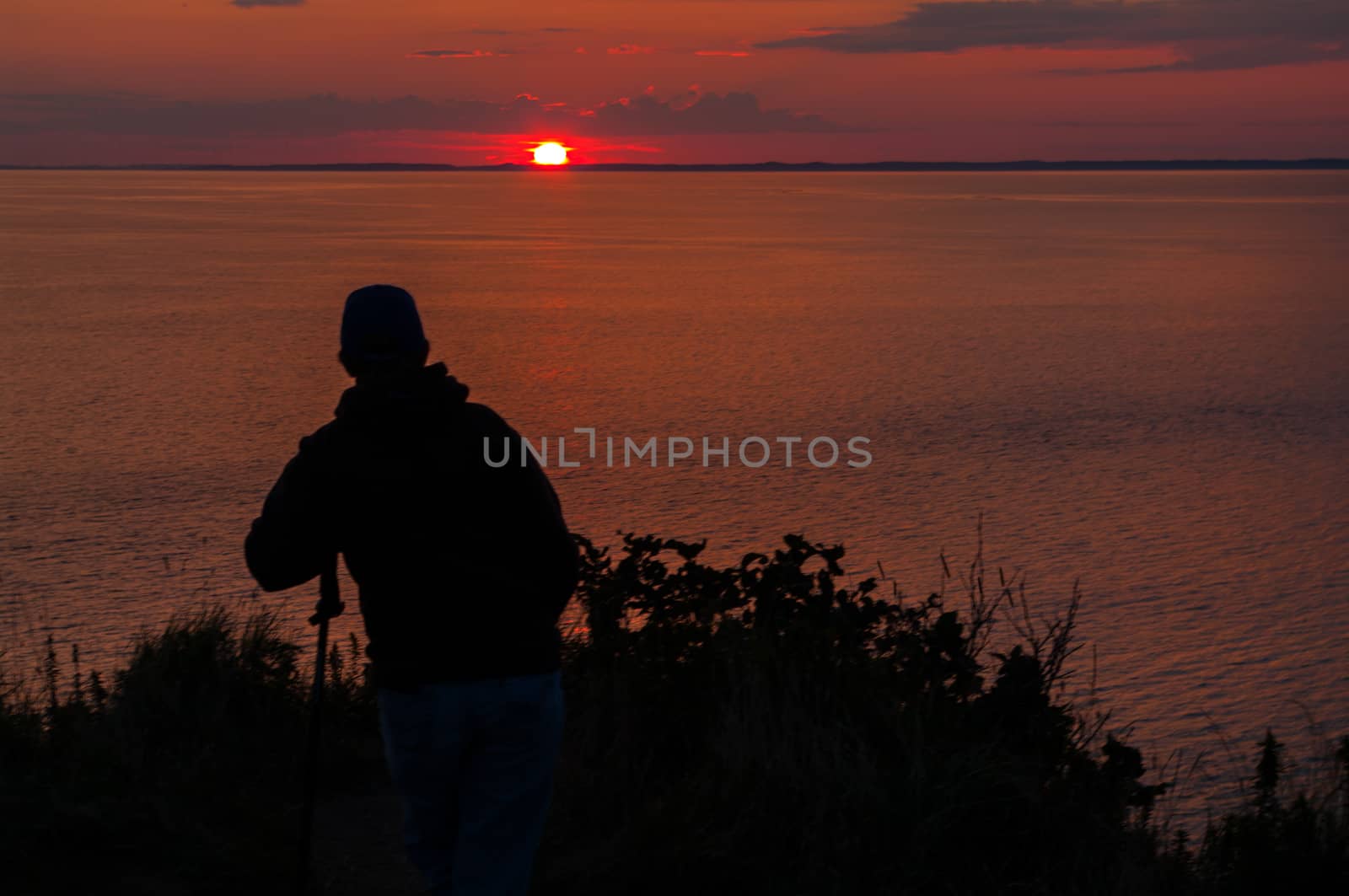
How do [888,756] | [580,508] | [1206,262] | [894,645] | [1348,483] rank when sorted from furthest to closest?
1. [1206,262]
2. [1348,483]
3. [580,508]
4. [894,645]
5. [888,756]

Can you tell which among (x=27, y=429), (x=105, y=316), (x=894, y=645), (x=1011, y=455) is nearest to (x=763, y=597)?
(x=894, y=645)

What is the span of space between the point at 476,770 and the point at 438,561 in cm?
52

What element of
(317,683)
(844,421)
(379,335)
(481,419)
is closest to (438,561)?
(481,419)

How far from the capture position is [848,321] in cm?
3472

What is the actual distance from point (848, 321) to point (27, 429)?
20.8 meters

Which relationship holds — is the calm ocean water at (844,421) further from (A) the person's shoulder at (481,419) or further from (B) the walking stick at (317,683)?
(B) the walking stick at (317,683)

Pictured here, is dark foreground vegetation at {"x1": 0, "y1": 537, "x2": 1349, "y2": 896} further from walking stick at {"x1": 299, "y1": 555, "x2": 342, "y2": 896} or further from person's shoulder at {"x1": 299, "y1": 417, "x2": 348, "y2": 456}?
person's shoulder at {"x1": 299, "y1": 417, "x2": 348, "y2": 456}

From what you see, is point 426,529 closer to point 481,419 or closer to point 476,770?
point 481,419

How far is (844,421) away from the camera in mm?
20516

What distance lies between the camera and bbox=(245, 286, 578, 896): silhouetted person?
114 inches

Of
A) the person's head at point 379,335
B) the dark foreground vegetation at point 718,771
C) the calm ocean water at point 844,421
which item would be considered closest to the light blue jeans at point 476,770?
the calm ocean water at point 844,421

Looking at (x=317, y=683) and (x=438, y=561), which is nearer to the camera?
(x=438, y=561)

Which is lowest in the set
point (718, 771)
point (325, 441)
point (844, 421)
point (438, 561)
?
point (718, 771)

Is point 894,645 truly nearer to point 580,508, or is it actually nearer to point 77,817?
point 77,817
